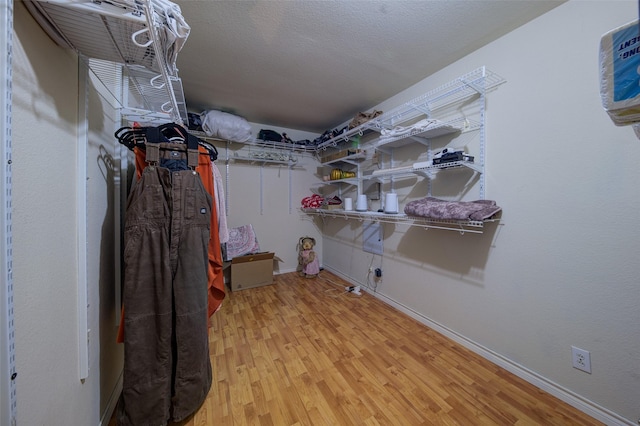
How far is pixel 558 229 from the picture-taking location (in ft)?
4.42

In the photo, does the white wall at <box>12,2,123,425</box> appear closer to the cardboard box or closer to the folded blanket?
→ the cardboard box

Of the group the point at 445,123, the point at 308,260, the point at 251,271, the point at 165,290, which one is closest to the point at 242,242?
the point at 251,271

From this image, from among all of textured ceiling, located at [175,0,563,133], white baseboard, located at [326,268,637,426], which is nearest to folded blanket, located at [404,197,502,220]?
white baseboard, located at [326,268,637,426]

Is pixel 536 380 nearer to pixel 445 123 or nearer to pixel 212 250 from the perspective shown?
pixel 445 123

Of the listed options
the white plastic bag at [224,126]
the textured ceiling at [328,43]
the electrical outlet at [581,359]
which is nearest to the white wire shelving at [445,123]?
the textured ceiling at [328,43]

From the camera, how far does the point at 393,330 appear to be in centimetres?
203

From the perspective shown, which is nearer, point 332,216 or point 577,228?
point 577,228

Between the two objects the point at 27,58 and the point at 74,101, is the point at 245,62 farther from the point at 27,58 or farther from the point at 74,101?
the point at 27,58

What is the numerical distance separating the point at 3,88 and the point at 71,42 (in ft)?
1.47

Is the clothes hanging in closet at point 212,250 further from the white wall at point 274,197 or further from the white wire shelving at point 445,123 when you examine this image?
the white wall at point 274,197

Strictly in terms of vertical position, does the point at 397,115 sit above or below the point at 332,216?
above

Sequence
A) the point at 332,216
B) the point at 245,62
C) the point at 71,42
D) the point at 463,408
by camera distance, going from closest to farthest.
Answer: the point at 71,42, the point at 463,408, the point at 245,62, the point at 332,216

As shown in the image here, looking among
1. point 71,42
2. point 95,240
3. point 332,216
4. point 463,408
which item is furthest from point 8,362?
point 332,216

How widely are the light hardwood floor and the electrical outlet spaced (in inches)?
9.6
